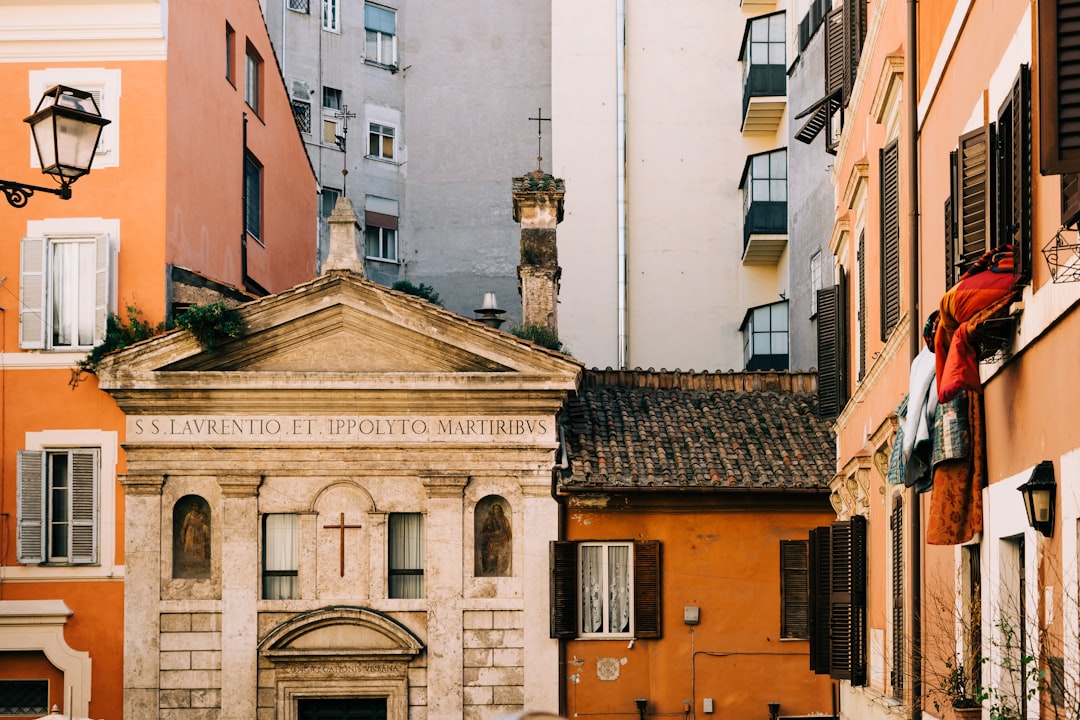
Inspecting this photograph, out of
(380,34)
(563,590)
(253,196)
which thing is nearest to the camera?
(563,590)

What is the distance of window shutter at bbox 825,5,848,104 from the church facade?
5552 mm

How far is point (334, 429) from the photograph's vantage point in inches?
915

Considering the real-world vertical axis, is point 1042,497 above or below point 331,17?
below

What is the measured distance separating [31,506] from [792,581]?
1031 cm

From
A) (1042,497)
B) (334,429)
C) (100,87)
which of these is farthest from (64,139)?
(100,87)

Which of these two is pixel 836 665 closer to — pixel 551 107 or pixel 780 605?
pixel 780 605

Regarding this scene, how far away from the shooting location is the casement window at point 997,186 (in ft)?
27.3

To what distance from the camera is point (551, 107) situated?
37281mm

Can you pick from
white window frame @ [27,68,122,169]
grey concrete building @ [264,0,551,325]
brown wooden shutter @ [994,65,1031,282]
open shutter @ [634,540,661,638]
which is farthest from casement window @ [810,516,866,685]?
grey concrete building @ [264,0,551,325]

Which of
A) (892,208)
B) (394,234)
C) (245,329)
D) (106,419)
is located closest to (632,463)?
(245,329)

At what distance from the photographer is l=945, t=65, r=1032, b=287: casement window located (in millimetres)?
8320

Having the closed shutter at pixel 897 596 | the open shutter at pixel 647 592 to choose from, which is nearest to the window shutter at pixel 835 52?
the closed shutter at pixel 897 596

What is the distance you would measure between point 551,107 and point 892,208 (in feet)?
76.9

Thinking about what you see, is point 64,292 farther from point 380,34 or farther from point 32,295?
point 380,34
